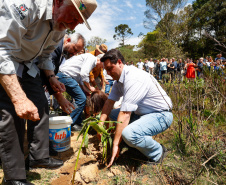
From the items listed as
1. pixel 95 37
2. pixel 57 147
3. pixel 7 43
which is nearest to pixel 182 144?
pixel 57 147

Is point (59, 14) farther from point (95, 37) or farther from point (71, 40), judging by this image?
point (95, 37)

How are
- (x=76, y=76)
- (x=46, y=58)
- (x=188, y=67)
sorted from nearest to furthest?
(x=46, y=58) → (x=76, y=76) → (x=188, y=67)

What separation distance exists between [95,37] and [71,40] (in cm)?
2654

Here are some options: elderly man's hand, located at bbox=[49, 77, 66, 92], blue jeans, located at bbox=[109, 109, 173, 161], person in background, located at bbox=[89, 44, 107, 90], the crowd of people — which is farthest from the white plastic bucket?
person in background, located at bbox=[89, 44, 107, 90]

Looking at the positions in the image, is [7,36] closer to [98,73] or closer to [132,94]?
[132,94]

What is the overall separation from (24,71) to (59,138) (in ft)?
3.22

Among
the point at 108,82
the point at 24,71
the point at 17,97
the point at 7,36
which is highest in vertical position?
the point at 7,36

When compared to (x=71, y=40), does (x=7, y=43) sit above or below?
below

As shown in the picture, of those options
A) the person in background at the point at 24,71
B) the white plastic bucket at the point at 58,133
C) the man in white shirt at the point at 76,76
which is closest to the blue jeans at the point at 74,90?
the man in white shirt at the point at 76,76

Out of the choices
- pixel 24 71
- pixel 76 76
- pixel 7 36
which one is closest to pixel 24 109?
pixel 7 36

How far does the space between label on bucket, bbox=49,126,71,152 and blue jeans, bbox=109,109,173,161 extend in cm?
85

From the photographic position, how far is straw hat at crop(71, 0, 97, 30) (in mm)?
1370

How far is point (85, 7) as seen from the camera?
4.69 feet

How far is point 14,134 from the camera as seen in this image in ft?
4.77
